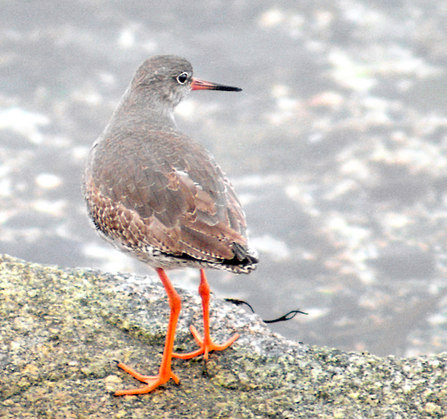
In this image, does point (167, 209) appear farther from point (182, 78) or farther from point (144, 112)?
point (182, 78)

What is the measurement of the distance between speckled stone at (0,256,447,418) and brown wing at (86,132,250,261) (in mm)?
976

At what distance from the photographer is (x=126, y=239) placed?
5.13 metres

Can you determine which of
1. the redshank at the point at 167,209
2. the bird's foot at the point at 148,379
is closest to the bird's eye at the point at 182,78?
the redshank at the point at 167,209

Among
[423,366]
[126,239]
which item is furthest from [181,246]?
[423,366]

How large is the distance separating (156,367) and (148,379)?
30 centimetres

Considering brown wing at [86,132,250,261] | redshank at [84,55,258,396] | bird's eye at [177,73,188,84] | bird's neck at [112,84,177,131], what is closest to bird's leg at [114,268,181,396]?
redshank at [84,55,258,396]

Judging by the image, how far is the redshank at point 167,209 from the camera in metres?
4.77

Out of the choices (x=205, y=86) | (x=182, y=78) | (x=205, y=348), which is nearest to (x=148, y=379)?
(x=205, y=348)

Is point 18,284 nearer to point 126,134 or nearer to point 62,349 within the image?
point 62,349

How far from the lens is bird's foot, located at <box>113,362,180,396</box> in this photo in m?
4.85

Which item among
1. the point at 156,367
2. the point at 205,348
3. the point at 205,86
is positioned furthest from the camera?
the point at 205,86

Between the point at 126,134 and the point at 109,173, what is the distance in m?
0.66

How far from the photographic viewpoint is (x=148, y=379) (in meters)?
4.99

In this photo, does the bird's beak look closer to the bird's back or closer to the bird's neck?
the bird's neck
